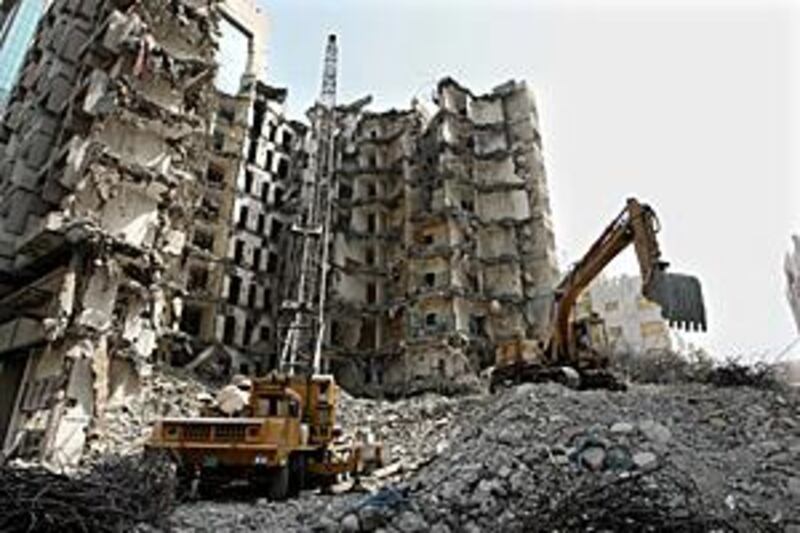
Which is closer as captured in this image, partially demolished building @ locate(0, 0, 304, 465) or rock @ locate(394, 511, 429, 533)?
rock @ locate(394, 511, 429, 533)

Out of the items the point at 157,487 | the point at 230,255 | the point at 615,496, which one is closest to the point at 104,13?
the point at 230,255

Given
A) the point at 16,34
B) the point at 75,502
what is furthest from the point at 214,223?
the point at 75,502

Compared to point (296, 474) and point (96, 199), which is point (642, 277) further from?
point (96, 199)

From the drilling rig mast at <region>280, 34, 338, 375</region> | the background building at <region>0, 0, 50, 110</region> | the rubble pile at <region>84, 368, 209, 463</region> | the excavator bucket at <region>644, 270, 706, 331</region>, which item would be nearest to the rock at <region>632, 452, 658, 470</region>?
the excavator bucket at <region>644, 270, 706, 331</region>

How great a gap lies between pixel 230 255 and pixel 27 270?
48.7 ft

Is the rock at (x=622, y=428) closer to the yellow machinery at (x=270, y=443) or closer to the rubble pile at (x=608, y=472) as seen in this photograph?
the rubble pile at (x=608, y=472)

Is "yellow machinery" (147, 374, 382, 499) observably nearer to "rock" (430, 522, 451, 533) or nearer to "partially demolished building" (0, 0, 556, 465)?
"rock" (430, 522, 451, 533)

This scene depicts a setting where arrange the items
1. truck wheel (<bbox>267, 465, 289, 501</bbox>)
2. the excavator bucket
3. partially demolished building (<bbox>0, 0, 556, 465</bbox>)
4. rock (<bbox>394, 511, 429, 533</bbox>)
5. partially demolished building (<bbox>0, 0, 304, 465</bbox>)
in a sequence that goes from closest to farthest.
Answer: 1. rock (<bbox>394, 511, 429, 533</bbox>)
2. the excavator bucket
3. truck wheel (<bbox>267, 465, 289, 501</bbox>)
4. partially demolished building (<bbox>0, 0, 304, 465</bbox>)
5. partially demolished building (<bbox>0, 0, 556, 465</bbox>)

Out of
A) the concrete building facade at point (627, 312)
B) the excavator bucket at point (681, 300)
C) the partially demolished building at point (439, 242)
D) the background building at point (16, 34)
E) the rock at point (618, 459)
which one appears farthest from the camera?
the background building at point (16, 34)

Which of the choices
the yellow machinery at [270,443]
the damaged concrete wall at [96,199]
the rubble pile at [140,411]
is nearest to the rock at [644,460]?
the yellow machinery at [270,443]

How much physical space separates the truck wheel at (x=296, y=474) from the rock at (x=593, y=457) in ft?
22.8

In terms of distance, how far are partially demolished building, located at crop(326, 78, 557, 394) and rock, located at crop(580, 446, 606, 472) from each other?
25415 millimetres

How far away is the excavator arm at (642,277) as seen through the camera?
11.4m

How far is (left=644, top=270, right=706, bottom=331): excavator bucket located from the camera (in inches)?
442
